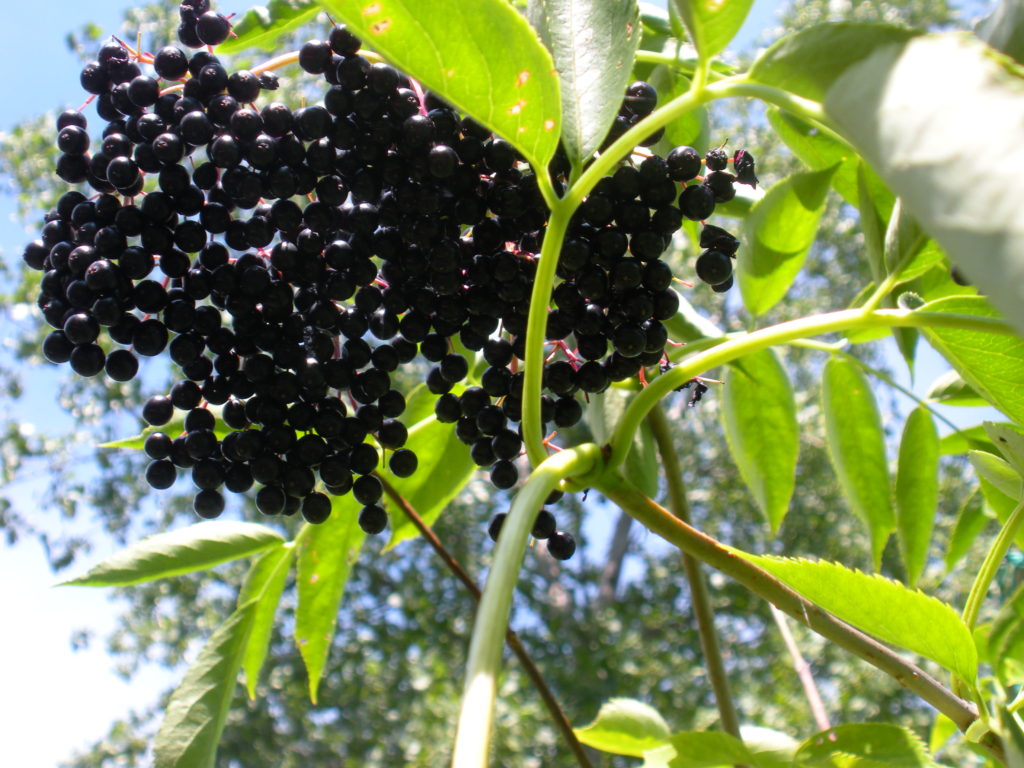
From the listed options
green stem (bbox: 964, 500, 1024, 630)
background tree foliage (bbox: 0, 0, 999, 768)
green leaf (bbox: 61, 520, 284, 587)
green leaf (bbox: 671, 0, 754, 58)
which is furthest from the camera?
background tree foliage (bbox: 0, 0, 999, 768)

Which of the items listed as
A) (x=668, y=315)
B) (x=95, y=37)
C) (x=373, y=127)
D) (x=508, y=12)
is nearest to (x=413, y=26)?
(x=508, y=12)

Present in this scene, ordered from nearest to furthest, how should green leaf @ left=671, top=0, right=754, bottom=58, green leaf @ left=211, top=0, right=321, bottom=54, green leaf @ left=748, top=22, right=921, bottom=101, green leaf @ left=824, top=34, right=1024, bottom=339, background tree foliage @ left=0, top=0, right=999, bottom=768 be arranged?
green leaf @ left=824, top=34, right=1024, bottom=339
green leaf @ left=748, top=22, right=921, bottom=101
green leaf @ left=671, top=0, right=754, bottom=58
green leaf @ left=211, top=0, right=321, bottom=54
background tree foliage @ left=0, top=0, right=999, bottom=768

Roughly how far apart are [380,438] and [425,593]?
966 centimetres

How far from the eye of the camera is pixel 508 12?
1.77 ft

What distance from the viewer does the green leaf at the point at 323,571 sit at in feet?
3.42

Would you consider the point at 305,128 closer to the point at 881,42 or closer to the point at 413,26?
the point at 413,26

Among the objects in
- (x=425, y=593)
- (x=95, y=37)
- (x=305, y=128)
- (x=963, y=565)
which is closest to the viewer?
(x=305, y=128)

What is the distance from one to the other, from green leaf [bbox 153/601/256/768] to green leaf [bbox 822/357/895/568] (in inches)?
27.1

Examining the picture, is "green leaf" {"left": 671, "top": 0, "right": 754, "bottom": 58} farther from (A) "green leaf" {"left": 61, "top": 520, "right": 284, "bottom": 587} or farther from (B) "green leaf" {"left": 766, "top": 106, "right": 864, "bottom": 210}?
(A) "green leaf" {"left": 61, "top": 520, "right": 284, "bottom": 587}

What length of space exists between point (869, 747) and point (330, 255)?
606mm

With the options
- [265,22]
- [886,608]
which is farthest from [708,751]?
[265,22]

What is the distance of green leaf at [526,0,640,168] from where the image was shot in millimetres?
622

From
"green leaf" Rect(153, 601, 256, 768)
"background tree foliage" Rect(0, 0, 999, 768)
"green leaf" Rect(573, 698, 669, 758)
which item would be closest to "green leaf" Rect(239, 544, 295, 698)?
"green leaf" Rect(153, 601, 256, 768)

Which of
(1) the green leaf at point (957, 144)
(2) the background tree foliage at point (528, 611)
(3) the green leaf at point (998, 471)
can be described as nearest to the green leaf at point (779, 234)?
(3) the green leaf at point (998, 471)
